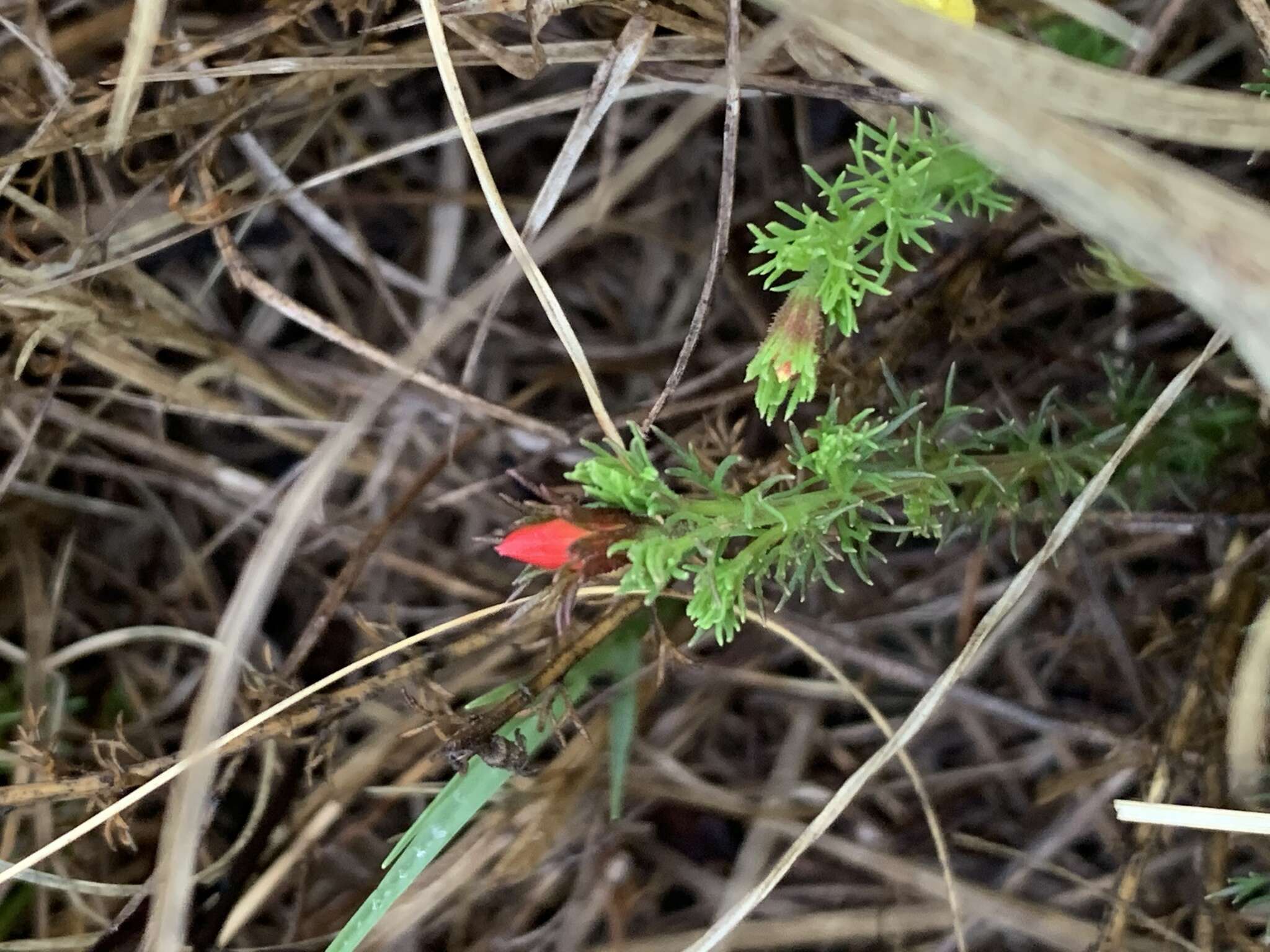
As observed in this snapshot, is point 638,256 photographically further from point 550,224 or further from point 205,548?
point 205,548

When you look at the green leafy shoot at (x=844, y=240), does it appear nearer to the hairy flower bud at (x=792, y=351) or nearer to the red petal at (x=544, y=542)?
the hairy flower bud at (x=792, y=351)

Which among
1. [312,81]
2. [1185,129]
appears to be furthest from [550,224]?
[1185,129]

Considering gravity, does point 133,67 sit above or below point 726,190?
above

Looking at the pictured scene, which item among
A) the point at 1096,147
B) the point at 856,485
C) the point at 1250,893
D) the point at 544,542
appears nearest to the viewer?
the point at 1096,147

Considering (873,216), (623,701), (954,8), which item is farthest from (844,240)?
(623,701)

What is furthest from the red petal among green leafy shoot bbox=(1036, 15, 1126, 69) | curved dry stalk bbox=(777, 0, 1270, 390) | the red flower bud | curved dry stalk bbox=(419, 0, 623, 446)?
green leafy shoot bbox=(1036, 15, 1126, 69)

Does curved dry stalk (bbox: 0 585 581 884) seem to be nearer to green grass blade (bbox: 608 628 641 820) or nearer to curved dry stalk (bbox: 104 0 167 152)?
green grass blade (bbox: 608 628 641 820)

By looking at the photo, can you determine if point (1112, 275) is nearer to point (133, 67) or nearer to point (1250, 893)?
A: point (1250, 893)

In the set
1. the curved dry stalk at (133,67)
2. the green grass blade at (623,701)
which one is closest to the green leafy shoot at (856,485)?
the green grass blade at (623,701)
